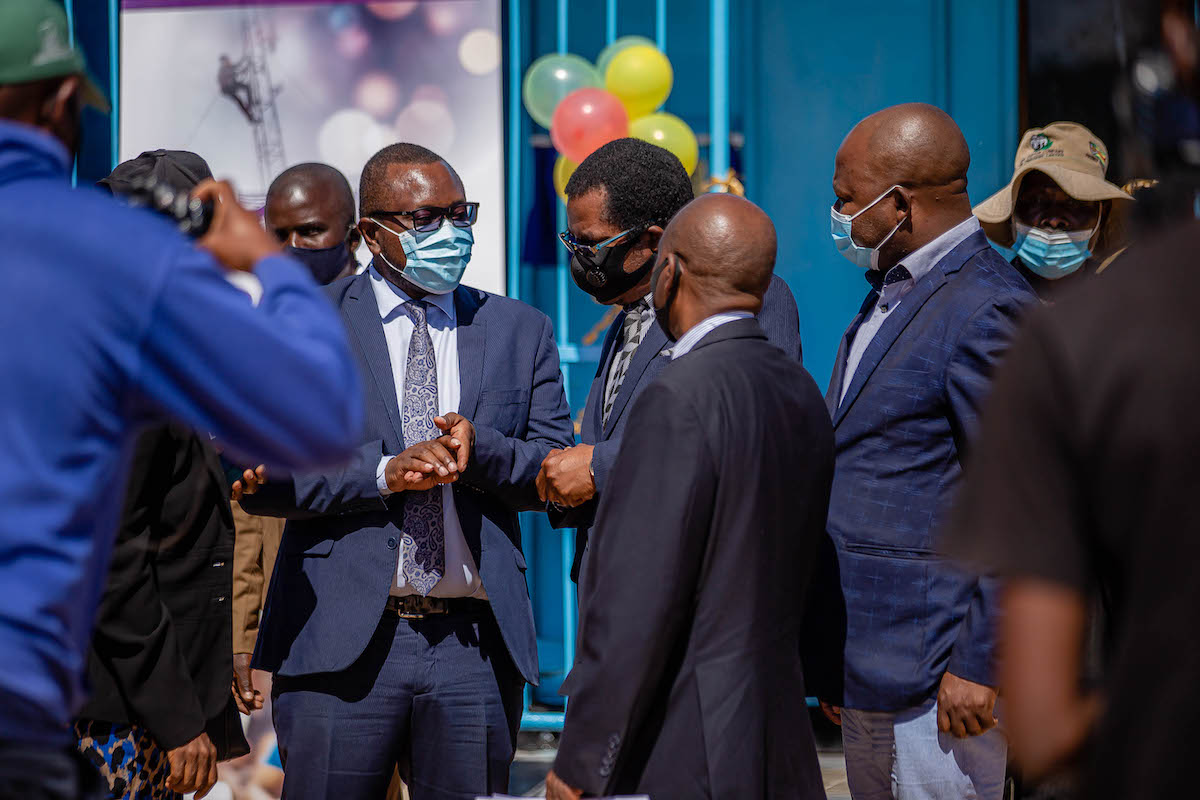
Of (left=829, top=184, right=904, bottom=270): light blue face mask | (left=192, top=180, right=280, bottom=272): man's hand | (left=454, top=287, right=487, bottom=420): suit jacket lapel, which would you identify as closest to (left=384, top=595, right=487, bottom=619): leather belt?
(left=454, top=287, right=487, bottom=420): suit jacket lapel

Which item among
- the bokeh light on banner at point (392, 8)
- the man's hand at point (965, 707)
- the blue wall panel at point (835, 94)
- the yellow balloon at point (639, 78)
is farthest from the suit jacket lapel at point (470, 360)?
the bokeh light on banner at point (392, 8)

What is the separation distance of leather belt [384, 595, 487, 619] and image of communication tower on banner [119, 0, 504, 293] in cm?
280

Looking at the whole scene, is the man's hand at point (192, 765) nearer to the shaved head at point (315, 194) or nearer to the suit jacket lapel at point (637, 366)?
the suit jacket lapel at point (637, 366)

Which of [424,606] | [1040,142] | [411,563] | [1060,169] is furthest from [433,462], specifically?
[1040,142]

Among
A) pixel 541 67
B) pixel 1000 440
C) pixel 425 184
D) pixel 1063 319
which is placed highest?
pixel 541 67

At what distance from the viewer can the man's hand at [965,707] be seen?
9.26 ft

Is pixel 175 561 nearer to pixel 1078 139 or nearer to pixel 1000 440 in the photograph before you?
pixel 1000 440

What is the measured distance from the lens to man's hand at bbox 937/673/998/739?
282cm

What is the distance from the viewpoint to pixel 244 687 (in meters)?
3.83

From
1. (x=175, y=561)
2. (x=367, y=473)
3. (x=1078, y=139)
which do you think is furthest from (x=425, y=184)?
(x=1078, y=139)

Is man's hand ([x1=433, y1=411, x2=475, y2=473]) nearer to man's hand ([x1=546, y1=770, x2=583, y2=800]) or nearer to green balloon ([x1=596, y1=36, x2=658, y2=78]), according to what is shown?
man's hand ([x1=546, y1=770, x2=583, y2=800])

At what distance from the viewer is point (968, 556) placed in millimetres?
1336

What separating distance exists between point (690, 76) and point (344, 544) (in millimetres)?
3773

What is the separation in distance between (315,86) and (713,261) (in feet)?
13.3
